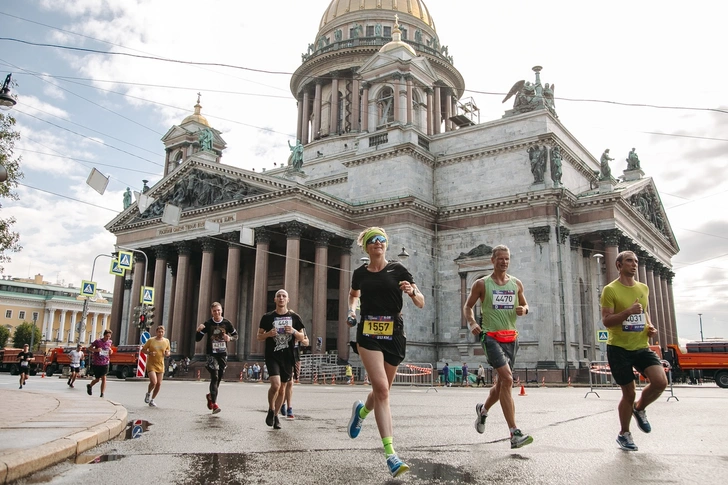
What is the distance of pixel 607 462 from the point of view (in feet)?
19.9

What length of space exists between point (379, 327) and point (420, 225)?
33.0 metres

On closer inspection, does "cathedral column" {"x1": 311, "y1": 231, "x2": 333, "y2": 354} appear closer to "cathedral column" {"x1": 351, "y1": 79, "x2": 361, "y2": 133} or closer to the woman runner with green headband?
"cathedral column" {"x1": 351, "y1": 79, "x2": 361, "y2": 133}

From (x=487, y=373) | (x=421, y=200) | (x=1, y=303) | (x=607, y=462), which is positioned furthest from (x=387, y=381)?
(x=1, y=303)

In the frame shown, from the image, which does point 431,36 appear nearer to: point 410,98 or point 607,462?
point 410,98

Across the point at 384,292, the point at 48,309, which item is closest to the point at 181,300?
the point at 384,292

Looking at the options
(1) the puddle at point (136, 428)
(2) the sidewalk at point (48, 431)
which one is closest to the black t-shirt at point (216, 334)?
(1) the puddle at point (136, 428)

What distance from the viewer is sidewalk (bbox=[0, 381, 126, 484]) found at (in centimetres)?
555

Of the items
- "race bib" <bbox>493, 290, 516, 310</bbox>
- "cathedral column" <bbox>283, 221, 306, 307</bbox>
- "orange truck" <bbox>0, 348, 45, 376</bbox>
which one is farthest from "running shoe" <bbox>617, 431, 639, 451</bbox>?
"orange truck" <bbox>0, 348, 45, 376</bbox>

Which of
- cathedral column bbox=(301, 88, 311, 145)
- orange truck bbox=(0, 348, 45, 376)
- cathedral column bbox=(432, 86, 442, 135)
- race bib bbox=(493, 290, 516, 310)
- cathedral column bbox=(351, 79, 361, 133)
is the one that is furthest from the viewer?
cathedral column bbox=(301, 88, 311, 145)

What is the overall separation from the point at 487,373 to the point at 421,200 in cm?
1137

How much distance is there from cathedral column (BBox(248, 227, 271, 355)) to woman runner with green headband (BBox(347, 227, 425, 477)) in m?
29.7

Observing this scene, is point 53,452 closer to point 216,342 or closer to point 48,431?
point 48,431

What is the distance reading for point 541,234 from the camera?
116ft

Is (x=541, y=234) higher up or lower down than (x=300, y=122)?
lower down
